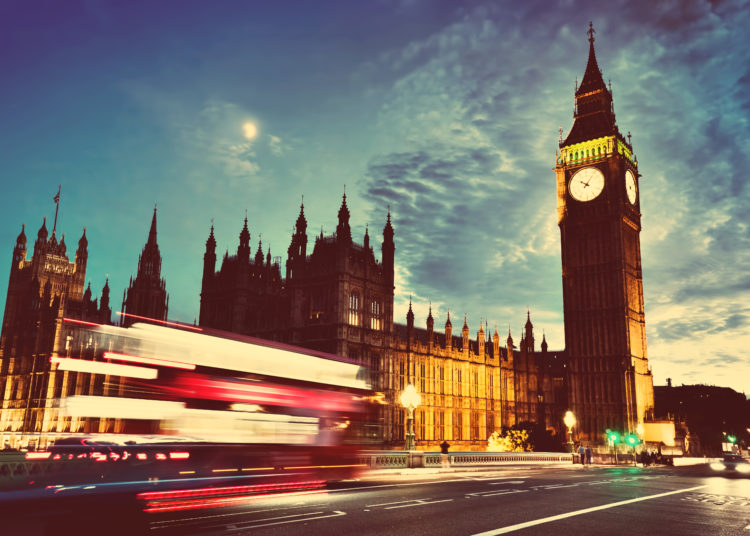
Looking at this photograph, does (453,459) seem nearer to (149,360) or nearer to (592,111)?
(149,360)

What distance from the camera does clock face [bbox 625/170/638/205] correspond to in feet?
240

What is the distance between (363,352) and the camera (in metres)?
51.8

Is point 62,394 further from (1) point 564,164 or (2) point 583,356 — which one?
(1) point 564,164

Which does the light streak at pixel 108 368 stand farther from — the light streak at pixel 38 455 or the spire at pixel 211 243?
the spire at pixel 211 243

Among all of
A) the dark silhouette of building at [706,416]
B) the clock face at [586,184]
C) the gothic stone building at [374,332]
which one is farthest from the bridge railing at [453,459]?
the dark silhouette of building at [706,416]

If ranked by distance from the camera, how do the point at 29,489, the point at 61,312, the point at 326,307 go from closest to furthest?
the point at 29,489
the point at 326,307
the point at 61,312

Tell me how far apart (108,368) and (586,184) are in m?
71.1

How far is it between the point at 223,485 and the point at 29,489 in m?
4.18

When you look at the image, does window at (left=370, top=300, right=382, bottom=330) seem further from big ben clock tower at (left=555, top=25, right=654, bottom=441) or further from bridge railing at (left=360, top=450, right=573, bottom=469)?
big ben clock tower at (left=555, top=25, right=654, bottom=441)

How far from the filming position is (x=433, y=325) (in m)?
62.0

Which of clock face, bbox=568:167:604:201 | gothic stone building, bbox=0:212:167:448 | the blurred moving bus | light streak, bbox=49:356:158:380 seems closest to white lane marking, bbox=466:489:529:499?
the blurred moving bus

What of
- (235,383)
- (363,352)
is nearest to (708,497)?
(235,383)

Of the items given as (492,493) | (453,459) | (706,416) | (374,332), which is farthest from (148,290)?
(706,416)

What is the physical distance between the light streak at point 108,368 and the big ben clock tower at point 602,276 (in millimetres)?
63196
